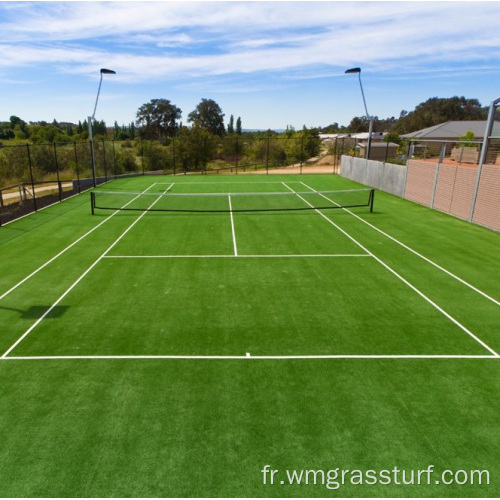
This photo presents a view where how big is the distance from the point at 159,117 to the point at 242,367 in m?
120

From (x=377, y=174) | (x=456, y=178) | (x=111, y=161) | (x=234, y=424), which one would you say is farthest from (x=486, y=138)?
(x=111, y=161)

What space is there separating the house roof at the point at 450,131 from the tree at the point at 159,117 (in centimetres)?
8238

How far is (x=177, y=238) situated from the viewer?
1734 cm

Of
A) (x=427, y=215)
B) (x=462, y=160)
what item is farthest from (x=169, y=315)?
(x=462, y=160)

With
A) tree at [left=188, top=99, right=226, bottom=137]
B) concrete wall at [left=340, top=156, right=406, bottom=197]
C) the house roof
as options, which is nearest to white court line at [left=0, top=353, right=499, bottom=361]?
concrete wall at [left=340, top=156, right=406, bottom=197]

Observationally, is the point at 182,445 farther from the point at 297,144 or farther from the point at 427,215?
the point at 297,144

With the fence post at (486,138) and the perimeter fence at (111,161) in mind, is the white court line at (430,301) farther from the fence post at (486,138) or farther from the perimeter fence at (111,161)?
the perimeter fence at (111,161)

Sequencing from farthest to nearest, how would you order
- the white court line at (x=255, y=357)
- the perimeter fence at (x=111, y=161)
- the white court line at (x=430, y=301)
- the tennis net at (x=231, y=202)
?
1. the perimeter fence at (x=111, y=161)
2. the tennis net at (x=231, y=202)
3. the white court line at (x=430, y=301)
4. the white court line at (x=255, y=357)

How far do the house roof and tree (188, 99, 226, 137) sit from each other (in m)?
Answer: 70.6

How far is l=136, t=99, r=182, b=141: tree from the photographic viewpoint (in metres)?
116

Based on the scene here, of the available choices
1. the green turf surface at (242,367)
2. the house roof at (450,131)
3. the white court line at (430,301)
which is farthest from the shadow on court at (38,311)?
the house roof at (450,131)

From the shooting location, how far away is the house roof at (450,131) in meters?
45.9

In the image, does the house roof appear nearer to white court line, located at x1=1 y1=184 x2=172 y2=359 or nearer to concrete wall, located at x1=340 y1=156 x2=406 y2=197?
concrete wall, located at x1=340 y1=156 x2=406 y2=197

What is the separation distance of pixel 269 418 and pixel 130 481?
2270mm
